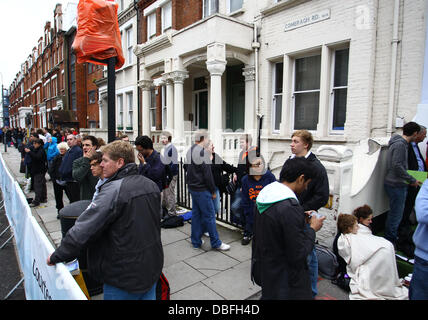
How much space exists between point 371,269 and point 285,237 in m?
1.97

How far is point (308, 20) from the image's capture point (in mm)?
8062

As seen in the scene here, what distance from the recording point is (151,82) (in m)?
A: 12.7

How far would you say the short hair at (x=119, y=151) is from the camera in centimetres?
223

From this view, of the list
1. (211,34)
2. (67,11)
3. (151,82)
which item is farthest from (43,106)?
(211,34)

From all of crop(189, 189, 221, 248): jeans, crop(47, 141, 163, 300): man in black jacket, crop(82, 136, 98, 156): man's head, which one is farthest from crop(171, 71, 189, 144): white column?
crop(47, 141, 163, 300): man in black jacket

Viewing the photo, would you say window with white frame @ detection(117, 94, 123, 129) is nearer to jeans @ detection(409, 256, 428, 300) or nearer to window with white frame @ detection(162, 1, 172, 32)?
window with white frame @ detection(162, 1, 172, 32)

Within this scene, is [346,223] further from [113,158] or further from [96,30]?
[96,30]

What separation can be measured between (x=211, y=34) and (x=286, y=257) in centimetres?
833

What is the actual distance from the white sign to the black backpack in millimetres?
6881

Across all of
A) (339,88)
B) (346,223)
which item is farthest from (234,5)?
(346,223)

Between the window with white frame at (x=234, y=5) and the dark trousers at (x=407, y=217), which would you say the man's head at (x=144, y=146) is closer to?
the dark trousers at (x=407, y=217)
